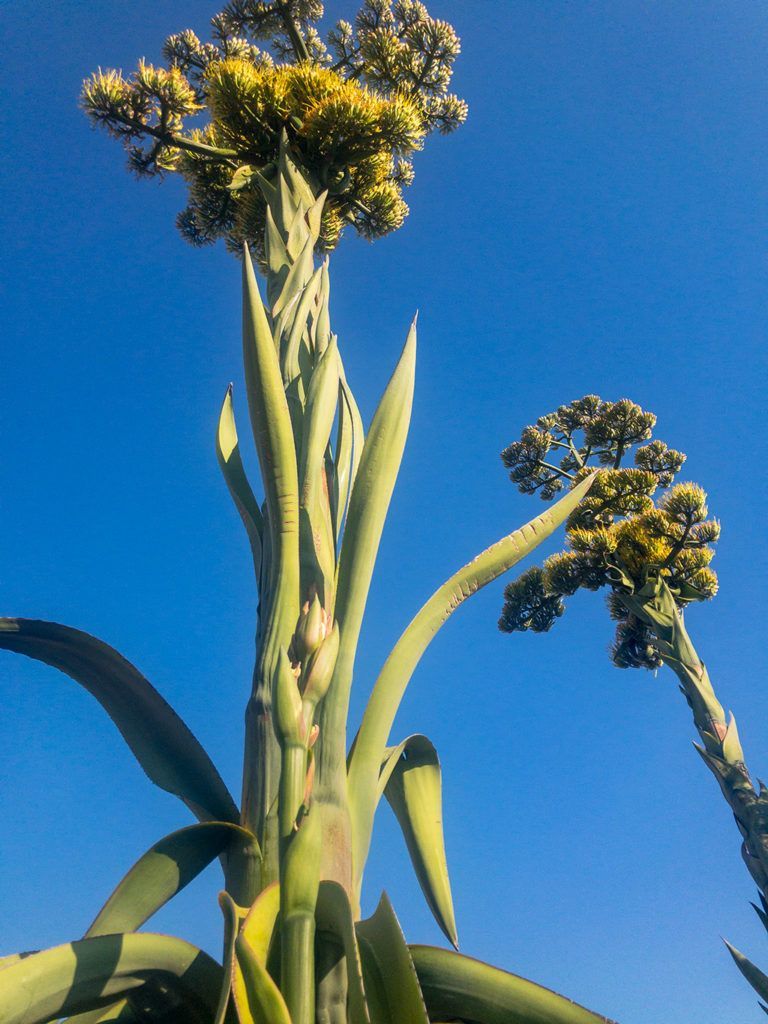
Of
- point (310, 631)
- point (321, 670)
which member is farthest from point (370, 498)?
point (321, 670)

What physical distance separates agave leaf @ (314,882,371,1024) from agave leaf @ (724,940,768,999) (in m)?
4.97

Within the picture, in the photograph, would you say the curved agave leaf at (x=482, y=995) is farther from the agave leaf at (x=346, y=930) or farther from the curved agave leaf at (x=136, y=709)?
the curved agave leaf at (x=136, y=709)

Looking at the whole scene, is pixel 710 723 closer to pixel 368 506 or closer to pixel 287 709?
pixel 368 506

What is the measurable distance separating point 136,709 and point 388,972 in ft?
2.59

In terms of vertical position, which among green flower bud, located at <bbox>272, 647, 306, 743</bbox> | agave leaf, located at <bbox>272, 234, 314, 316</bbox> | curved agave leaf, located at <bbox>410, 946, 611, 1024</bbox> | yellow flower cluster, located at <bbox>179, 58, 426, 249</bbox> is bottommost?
curved agave leaf, located at <bbox>410, 946, 611, 1024</bbox>

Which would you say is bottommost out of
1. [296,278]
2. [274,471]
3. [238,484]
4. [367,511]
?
[367,511]

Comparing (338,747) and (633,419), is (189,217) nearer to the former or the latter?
(338,747)

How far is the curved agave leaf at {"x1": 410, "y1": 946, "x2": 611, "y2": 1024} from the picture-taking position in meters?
1.30

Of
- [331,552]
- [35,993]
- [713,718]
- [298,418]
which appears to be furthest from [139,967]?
[713,718]

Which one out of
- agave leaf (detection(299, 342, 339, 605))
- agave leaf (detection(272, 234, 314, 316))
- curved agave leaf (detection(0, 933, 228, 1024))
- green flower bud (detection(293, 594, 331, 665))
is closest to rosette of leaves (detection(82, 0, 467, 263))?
agave leaf (detection(272, 234, 314, 316))

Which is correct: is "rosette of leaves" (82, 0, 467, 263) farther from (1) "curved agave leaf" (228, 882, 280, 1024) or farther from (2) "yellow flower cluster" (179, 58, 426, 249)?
(1) "curved agave leaf" (228, 882, 280, 1024)

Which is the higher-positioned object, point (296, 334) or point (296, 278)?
point (296, 278)

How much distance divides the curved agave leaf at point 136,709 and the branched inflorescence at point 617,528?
6.29m

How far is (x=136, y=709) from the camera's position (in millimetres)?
1748
